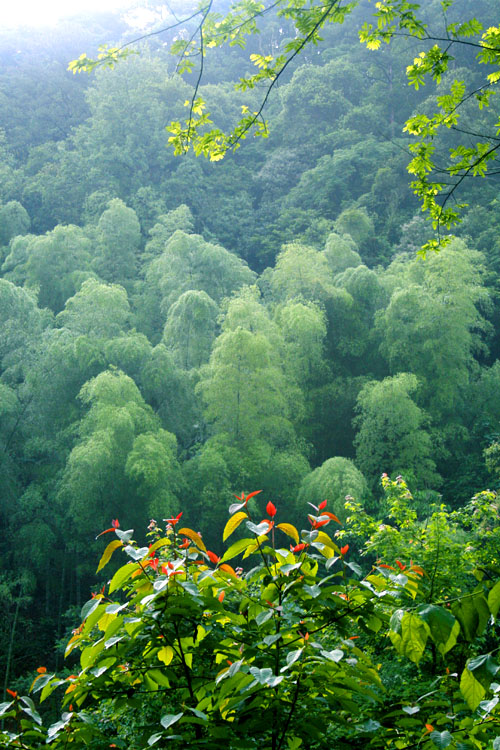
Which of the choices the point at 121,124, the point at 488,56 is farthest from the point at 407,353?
the point at 121,124

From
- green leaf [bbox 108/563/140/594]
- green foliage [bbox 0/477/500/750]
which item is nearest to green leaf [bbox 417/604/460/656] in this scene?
green foliage [bbox 0/477/500/750]

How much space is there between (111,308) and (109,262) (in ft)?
11.9

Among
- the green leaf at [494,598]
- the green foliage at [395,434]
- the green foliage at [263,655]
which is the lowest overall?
the green foliage at [395,434]

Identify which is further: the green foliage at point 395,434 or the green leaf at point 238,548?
the green foliage at point 395,434

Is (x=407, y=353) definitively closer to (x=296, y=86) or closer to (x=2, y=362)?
(x=2, y=362)

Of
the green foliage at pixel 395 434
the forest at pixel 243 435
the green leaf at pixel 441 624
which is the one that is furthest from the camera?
the green foliage at pixel 395 434

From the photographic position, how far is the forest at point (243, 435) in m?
0.77

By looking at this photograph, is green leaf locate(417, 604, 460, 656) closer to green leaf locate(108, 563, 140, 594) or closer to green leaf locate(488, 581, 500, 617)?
green leaf locate(488, 581, 500, 617)

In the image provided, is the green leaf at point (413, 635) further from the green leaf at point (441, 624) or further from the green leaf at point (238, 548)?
the green leaf at point (238, 548)

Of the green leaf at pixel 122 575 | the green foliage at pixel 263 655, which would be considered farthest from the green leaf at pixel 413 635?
the green leaf at pixel 122 575

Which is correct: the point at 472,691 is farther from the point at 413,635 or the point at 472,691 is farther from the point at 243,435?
the point at 243,435

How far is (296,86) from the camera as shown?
19.5m

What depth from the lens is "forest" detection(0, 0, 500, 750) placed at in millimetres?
767

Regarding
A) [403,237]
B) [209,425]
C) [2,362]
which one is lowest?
[209,425]
